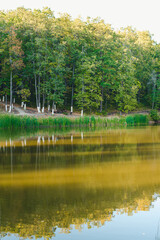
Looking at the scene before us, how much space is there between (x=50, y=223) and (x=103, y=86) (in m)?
44.1

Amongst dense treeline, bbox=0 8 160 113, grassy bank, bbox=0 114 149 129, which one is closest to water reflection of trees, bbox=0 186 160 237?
grassy bank, bbox=0 114 149 129

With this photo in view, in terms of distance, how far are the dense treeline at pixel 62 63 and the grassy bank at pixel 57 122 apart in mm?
8948

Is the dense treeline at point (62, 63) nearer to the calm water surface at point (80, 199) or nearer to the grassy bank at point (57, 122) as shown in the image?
the grassy bank at point (57, 122)

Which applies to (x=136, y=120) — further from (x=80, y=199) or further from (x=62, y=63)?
(x=80, y=199)

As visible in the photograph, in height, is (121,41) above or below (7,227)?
above

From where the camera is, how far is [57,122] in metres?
32.4

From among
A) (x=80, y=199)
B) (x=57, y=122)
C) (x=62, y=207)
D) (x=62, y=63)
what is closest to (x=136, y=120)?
(x=62, y=63)

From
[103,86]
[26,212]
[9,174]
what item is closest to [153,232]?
[26,212]

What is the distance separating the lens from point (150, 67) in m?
59.7

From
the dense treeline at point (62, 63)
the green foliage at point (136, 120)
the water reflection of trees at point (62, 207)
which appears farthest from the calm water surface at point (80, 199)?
the dense treeline at point (62, 63)

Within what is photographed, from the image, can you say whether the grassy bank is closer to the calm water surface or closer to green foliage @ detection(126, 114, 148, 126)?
green foliage @ detection(126, 114, 148, 126)

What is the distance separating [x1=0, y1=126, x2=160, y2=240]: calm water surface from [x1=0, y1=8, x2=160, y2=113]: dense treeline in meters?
31.0

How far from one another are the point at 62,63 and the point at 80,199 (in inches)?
1516

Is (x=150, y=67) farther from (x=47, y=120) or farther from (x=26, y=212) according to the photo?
(x=26, y=212)
